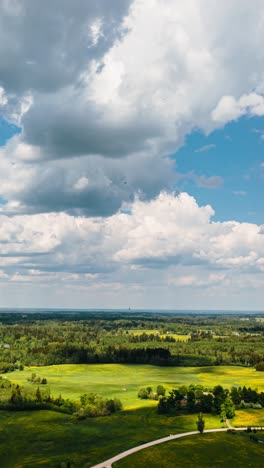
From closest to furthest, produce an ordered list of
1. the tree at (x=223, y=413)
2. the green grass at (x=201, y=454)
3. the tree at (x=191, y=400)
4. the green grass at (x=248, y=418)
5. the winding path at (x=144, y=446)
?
the winding path at (x=144, y=446) < the green grass at (x=201, y=454) < the green grass at (x=248, y=418) < the tree at (x=223, y=413) < the tree at (x=191, y=400)

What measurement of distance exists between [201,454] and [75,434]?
4120 cm

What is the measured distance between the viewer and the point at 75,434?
126 metres

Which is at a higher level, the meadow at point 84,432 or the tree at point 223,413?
the tree at point 223,413

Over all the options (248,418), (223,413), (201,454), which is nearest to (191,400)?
(223,413)

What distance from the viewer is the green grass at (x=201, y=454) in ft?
317

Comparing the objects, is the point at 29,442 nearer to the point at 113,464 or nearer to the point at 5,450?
the point at 5,450

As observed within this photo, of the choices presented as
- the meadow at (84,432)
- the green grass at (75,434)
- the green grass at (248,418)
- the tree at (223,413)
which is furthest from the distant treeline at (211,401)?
the green grass at (75,434)

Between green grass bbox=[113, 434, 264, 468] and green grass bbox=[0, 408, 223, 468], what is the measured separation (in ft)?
26.3

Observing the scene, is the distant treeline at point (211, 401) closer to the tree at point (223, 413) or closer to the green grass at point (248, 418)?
the tree at point (223, 413)

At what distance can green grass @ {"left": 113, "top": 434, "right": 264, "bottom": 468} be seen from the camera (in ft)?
317

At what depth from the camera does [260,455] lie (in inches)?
4090

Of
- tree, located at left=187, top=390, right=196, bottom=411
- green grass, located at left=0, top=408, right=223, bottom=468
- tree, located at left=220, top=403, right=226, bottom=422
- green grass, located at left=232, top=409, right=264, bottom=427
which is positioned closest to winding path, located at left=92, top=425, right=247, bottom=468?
green grass, located at left=0, top=408, right=223, bottom=468

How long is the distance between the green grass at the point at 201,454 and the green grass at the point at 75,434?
8017 millimetres

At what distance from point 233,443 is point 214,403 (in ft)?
129
